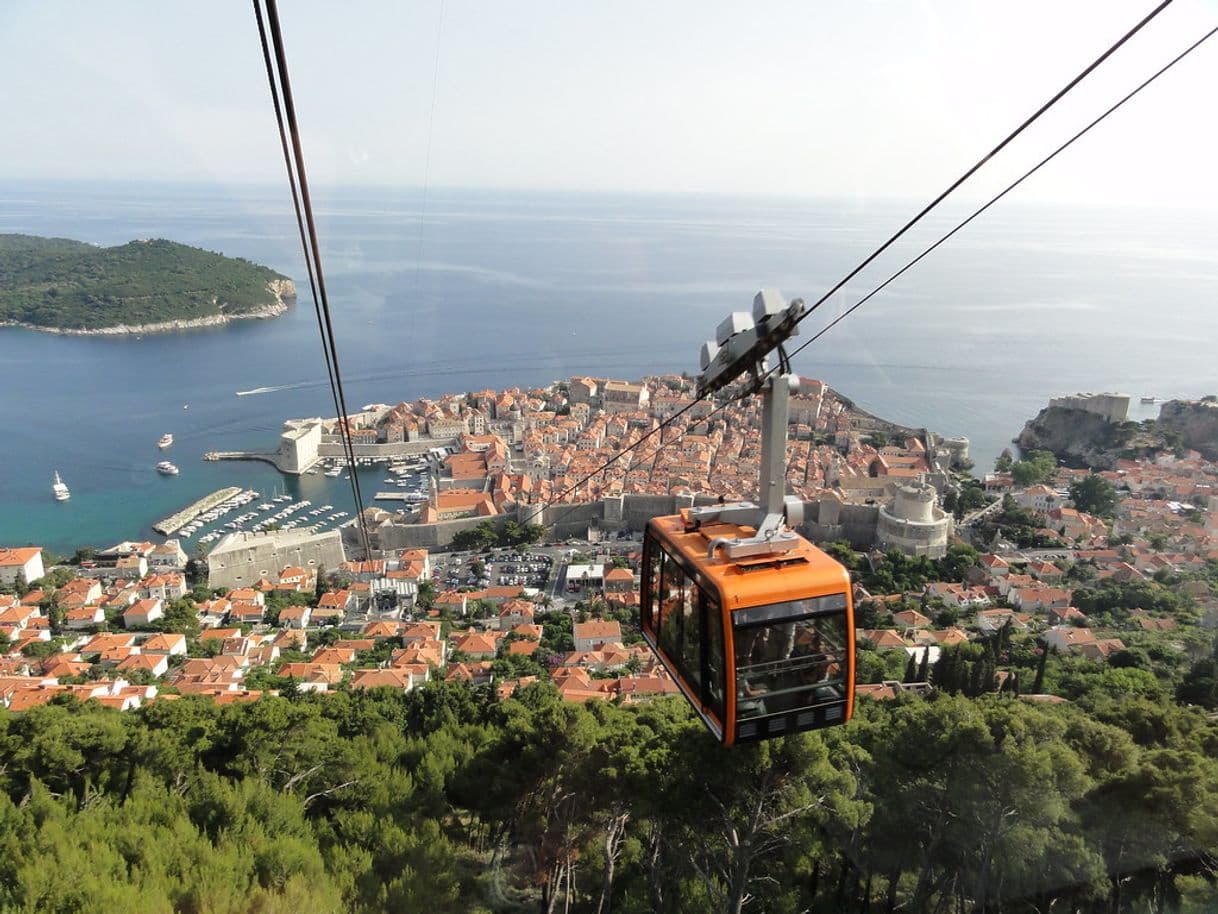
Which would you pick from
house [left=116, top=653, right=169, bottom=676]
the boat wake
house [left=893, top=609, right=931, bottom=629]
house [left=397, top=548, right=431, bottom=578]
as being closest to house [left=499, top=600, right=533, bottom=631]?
house [left=397, top=548, right=431, bottom=578]

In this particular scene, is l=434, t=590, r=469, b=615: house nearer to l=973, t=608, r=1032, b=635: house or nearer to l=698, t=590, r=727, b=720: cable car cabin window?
l=973, t=608, r=1032, b=635: house

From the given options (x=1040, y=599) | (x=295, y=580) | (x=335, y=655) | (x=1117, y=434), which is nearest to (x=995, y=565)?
(x=1040, y=599)

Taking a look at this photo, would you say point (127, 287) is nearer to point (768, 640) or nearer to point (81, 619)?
point (81, 619)

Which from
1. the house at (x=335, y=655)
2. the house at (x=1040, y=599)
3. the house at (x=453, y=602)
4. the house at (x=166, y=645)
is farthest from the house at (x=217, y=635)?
the house at (x=1040, y=599)

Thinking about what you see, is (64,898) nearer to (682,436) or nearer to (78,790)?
(78,790)

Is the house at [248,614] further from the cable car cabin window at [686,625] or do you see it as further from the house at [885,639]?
the cable car cabin window at [686,625]
